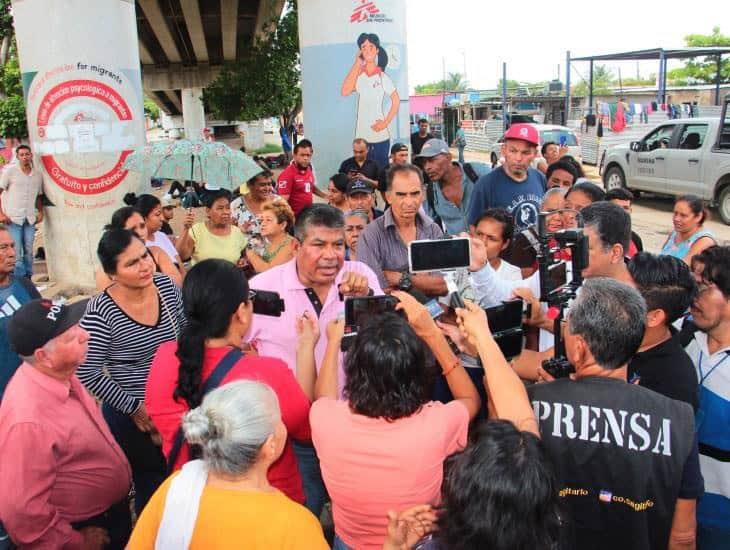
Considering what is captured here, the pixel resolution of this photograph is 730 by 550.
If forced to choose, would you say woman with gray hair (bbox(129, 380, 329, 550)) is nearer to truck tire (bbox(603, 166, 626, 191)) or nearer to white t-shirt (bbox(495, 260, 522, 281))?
white t-shirt (bbox(495, 260, 522, 281))

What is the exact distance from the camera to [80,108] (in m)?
7.63

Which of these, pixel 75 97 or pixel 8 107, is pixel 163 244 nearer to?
Result: pixel 75 97

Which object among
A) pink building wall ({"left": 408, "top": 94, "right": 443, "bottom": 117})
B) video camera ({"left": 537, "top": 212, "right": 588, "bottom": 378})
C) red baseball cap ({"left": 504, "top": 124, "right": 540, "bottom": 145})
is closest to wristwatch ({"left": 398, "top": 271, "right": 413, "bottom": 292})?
video camera ({"left": 537, "top": 212, "right": 588, "bottom": 378})

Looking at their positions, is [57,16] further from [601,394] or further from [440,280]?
[601,394]

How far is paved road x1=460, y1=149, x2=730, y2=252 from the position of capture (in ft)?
34.4

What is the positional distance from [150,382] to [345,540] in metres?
0.87

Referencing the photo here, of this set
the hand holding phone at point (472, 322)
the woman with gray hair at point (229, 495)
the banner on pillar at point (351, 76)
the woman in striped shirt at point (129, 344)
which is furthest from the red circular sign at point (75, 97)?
the woman with gray hair at point (229, 495)

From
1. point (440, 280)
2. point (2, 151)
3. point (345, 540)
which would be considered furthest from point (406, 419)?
point (2, 151)

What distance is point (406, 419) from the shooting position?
1881 millimetres

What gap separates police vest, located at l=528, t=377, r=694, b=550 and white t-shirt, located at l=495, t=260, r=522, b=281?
1597 millimetres

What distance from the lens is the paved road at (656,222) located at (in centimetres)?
1048

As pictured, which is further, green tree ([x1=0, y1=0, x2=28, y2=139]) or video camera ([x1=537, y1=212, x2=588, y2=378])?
green tree ([x1=0, y1=0, x2=28, y2=139])

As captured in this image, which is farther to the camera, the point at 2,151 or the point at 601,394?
the point at 2,151

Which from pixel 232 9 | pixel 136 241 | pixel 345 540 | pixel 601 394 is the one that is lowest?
pixel 345 540
